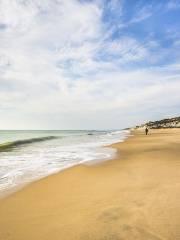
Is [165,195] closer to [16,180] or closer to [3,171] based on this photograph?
[16,180]

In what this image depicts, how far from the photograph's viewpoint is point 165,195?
639 cm

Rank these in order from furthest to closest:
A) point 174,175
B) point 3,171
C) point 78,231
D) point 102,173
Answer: point 3,171
point 102,173
point 174,175
point 78,231

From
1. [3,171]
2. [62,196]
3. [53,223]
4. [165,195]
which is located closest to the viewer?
[53,223]

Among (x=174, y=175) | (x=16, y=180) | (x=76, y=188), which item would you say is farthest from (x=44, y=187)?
(x=174, y=175)

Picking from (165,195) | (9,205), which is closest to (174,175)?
(165,195)

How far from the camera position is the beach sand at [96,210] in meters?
4.54

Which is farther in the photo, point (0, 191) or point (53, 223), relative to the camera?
point (0, 191)

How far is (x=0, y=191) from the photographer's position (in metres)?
7.97

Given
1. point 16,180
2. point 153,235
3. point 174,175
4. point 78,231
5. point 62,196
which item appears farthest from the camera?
point 16,180

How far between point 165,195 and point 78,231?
2.75 m

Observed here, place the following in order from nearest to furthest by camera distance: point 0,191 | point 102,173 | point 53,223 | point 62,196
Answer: point 53,223
point 62,196
point 0,191
point 102,173

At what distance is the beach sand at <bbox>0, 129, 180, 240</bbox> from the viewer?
14.9 feet

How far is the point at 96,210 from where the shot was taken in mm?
5684

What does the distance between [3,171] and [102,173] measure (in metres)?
4.77
